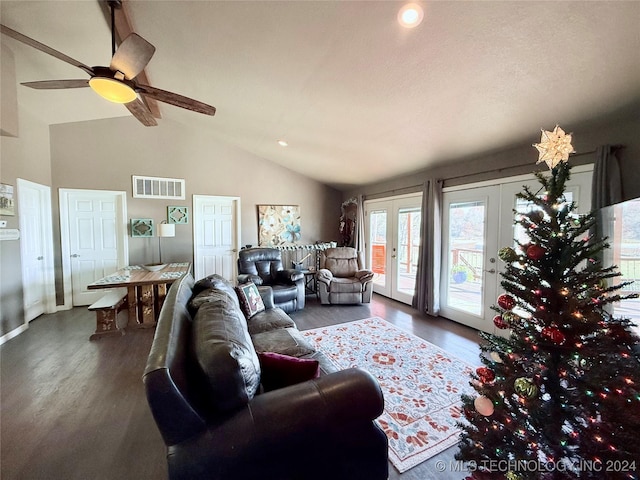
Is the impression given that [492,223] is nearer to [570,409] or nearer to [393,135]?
[393,135]

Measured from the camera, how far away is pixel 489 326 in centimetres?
316

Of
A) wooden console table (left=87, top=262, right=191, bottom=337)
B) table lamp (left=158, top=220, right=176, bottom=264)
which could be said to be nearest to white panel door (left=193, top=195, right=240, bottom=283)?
table lamp (left=158, top=220, right=176, bottom=264)

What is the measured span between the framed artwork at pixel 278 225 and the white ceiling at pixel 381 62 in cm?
234

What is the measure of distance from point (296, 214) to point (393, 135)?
10.3 ft

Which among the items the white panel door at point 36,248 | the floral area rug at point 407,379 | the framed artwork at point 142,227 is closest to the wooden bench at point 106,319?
the white panel door at point 36,248

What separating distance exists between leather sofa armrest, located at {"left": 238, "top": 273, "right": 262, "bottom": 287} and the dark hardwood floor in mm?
1024

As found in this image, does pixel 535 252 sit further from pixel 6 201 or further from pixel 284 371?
pixel 6 201

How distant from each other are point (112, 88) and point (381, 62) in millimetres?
2111

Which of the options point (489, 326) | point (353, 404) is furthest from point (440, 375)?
point (353, 404)

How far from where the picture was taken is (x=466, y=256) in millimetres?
3494

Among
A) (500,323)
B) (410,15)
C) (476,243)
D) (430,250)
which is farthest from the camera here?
(430,250)

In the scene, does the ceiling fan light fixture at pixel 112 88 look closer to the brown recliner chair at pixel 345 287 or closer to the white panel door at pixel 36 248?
the white panel door at pixel 36 248

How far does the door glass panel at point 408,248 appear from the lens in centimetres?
430

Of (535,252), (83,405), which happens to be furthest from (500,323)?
(83,405)
